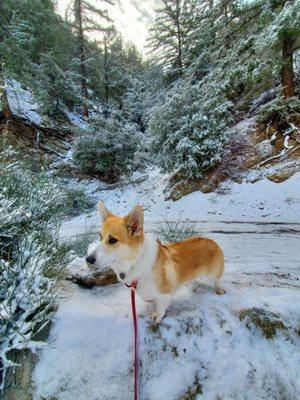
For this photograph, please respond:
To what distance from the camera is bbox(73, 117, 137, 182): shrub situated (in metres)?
12.6

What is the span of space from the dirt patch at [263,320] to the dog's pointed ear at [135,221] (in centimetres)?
158

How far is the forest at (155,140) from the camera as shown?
2539mm

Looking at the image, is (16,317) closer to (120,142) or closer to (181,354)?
(181,354)

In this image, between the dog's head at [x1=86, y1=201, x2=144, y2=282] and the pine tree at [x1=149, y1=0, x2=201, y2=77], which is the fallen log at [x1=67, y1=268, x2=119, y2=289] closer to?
the dog's head at [x1=86, y1=201, x2=144, y2=282]

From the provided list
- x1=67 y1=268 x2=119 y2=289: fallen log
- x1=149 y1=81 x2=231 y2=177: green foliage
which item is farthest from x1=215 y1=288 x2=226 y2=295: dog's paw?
x1=149 y1=81 x2=231 y2=177: green foliage

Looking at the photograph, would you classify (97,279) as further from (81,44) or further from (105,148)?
(81,44)

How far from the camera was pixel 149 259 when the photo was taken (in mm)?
2396

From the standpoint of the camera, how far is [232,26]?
9523 millimetres

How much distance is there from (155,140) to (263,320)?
9.37 m

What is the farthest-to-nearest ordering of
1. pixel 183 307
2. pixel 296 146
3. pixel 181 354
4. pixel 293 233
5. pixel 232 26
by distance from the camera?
pixel 232 26
pixel 296 146
pixel 293 233
pixel 183 307
pixel 181 354

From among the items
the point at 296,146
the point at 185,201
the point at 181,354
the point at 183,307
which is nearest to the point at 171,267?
the point at 183,307

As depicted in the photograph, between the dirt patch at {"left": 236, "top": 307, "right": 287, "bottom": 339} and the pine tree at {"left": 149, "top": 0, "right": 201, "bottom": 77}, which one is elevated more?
the pine tree at {"left": 149, "top": 0, "right": 201, "bottom": 77}

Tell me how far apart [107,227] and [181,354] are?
56.7 inches

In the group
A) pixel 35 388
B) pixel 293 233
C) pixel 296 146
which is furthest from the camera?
pixel 296 146
